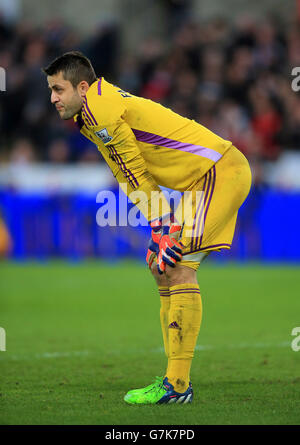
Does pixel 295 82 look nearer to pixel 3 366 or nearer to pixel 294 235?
pixel 294 235

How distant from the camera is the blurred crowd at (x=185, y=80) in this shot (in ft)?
50.9

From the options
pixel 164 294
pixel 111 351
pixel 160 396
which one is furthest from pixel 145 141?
pixel 111 351

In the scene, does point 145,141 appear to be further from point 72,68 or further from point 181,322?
point 181,322

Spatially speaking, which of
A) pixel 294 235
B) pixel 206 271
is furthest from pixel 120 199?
pixel 294 235

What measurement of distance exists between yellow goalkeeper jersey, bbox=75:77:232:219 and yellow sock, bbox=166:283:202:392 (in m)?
0.67

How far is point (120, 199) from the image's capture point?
13.9 m

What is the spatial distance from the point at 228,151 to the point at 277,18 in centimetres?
1423

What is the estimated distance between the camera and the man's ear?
5.33 m

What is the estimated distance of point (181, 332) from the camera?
5.21m

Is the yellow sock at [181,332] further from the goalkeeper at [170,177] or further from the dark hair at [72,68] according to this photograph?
the dark hair at [72,68]

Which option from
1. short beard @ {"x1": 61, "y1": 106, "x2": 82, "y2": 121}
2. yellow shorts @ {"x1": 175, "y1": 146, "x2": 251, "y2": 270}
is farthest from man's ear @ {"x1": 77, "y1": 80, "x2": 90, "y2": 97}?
yellow shorts @ {"x1": 175, "y1": 146, "x2": 251, "y2": 270}

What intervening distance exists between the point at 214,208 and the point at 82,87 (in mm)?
1140

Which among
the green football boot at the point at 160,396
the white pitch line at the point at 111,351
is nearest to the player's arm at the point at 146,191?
the green football boot at the point at 160,396

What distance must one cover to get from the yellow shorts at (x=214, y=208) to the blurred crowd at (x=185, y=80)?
9511mm
